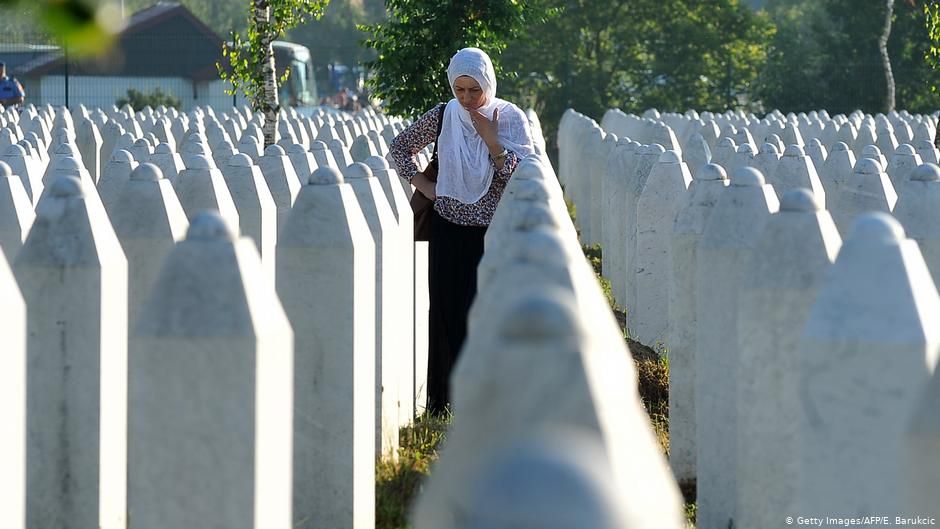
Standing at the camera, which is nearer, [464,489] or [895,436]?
[464,489]

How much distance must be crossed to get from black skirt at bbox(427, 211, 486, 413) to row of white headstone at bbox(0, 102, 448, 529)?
2.28 ft

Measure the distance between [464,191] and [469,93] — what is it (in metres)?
0.41

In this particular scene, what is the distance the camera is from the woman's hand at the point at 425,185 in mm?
6996

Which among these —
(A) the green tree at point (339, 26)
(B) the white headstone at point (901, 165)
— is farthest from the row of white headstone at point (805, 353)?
(A) the green tree at point (339, 26)

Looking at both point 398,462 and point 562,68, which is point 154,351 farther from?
point 562,68

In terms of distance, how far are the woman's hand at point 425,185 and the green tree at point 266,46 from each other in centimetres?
657

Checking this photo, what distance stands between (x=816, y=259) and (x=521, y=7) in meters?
10.2

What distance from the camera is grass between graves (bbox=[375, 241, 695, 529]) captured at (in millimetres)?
4996

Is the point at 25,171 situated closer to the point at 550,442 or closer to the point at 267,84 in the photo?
the point at 550,442

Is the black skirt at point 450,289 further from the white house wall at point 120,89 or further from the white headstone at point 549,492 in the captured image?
the white house wall at point 120,89

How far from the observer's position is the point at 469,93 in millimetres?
6852

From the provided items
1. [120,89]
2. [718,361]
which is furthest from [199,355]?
[120,89]

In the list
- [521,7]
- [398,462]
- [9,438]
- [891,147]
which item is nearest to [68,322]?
[9,438]

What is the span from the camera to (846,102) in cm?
3644
